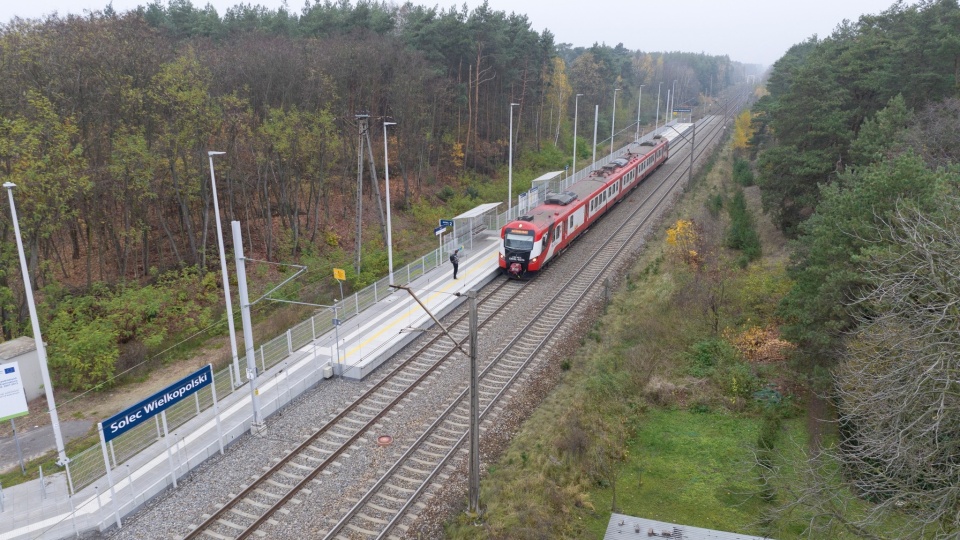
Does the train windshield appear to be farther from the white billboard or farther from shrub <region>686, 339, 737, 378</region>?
the white billboard

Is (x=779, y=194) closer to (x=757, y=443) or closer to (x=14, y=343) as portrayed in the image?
(x=757, y=443)

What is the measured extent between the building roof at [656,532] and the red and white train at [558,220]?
15.7 meters

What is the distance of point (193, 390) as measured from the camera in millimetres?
15047

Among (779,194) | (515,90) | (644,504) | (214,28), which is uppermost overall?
(214,28)

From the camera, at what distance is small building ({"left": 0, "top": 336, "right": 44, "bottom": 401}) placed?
19.1 metres

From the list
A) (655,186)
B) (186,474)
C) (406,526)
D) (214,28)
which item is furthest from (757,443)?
(214,28)

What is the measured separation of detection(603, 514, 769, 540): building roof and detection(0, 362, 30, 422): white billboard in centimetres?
1357

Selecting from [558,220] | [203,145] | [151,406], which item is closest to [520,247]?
[558,220]

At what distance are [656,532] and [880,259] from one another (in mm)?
7521

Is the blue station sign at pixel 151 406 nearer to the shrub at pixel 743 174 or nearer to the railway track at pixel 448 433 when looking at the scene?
the railway track at pixel 448 433

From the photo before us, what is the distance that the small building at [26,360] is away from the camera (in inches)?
752

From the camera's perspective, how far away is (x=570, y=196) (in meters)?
33.0

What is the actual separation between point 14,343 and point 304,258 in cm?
1485

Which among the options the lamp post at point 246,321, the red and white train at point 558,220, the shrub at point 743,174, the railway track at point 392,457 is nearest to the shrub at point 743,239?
the red and white train at point 558,220
